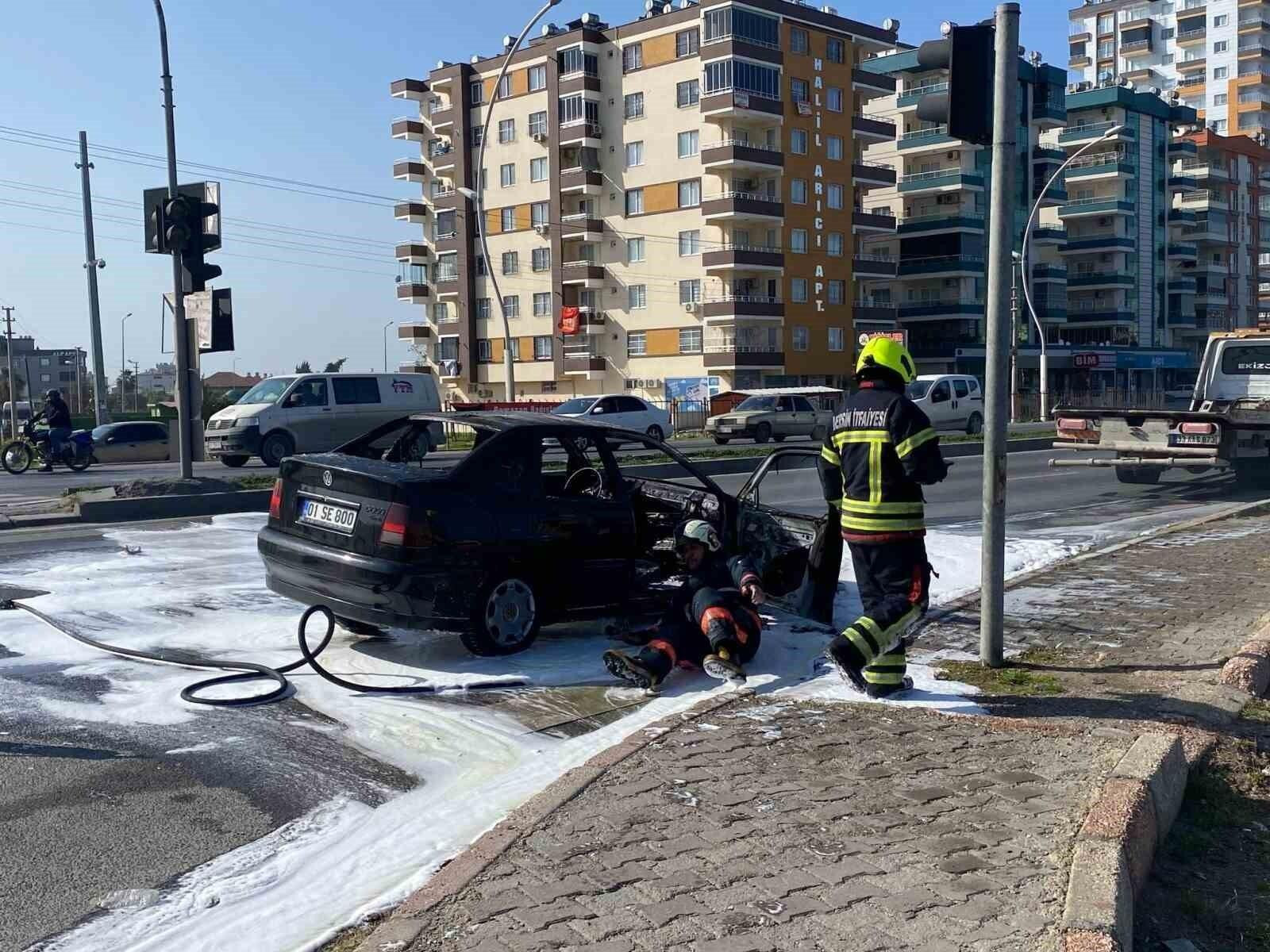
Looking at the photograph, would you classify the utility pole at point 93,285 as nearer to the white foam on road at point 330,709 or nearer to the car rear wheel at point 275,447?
the car rear wheel at point 275,447

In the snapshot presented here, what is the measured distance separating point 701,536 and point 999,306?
206 centimetres

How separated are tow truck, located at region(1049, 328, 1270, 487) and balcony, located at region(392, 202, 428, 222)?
2590 inches

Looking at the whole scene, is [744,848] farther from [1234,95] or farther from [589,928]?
[1234,95]

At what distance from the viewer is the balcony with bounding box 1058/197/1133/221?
82.7m

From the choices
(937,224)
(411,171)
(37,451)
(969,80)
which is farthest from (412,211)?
(969,80)

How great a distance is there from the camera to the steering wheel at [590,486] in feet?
24.2

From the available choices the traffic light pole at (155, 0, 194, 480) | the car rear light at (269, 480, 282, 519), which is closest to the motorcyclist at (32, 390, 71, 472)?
the traffic light pole at (155, 0, 194, 480)

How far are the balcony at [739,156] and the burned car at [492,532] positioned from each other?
55902mm

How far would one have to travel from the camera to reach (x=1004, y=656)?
684 centimetres

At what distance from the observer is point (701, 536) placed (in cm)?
696

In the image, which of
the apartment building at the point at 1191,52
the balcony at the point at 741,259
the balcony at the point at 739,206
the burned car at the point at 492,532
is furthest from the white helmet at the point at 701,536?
the apartment building at the point at 1191,52

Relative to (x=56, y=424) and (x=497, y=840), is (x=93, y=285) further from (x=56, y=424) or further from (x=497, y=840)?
(x=497, y=840)

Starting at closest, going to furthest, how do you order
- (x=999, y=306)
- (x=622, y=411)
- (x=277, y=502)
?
(x=999, y=306) < (x=277, y=502) < (x=622, y=411)

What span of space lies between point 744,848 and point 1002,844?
0.86 m
